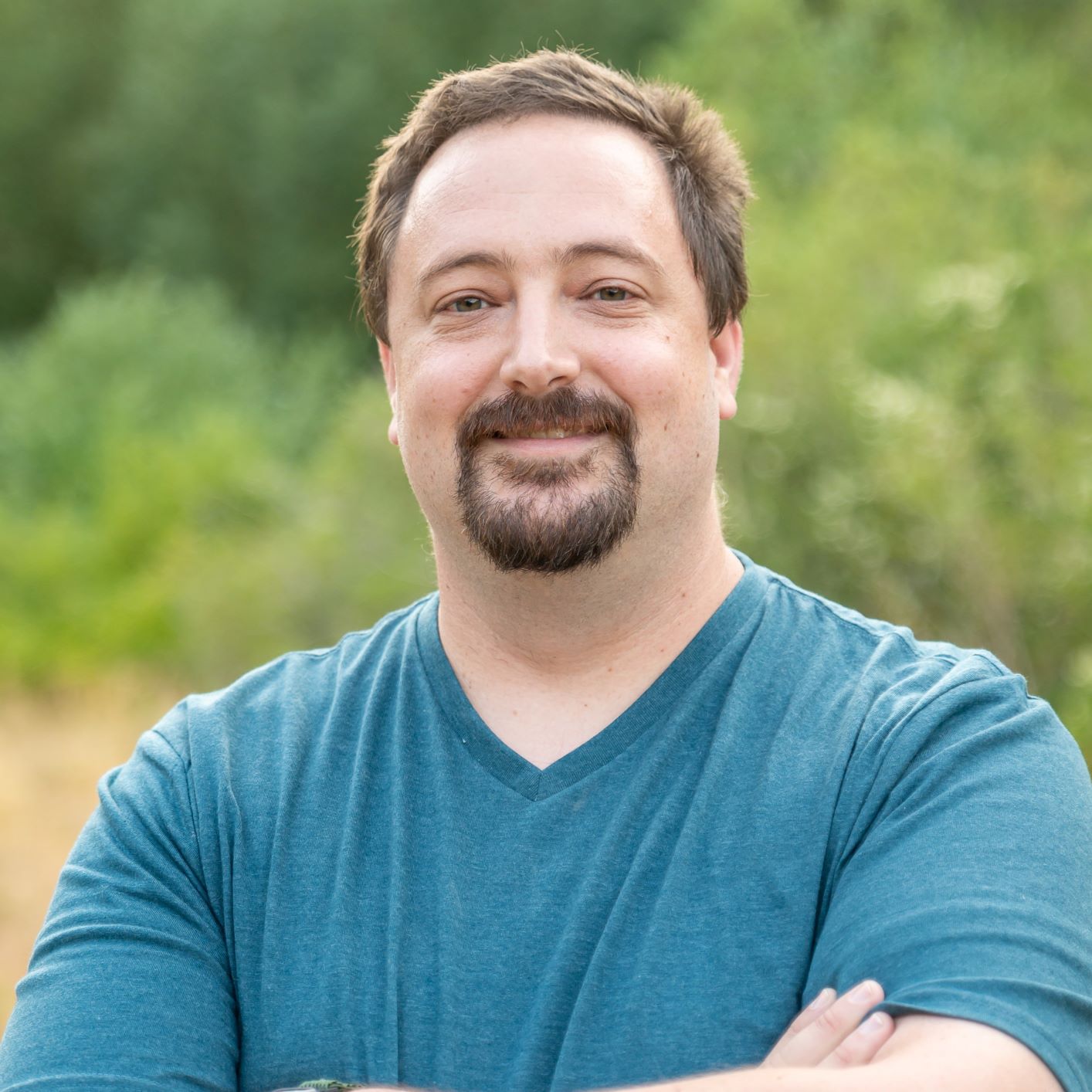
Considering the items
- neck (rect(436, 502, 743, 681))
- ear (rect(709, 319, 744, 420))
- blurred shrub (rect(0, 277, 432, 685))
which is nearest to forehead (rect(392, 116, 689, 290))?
ear (rect(709, 319, 744, 420))

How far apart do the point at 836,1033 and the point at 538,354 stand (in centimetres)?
99

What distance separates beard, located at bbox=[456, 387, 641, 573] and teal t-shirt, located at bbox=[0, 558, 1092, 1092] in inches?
8.6

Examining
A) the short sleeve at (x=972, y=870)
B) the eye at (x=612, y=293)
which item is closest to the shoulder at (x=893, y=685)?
the short sleeve at (x=972, y=870)

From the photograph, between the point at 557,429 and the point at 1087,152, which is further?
the point at 1087,152

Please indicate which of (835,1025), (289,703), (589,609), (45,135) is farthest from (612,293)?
(45,135)

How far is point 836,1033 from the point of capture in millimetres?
1724

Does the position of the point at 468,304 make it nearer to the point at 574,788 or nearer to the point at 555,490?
the point at 555,490

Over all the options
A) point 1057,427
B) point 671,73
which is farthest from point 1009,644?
point 671,73

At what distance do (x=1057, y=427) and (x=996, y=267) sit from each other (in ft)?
5.40

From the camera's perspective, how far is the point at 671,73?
17.9 m

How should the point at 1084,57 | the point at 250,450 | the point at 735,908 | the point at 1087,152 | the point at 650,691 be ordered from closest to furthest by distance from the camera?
the point at 735,908 < the point at 650,691 < the point at 1087,152 < the point at 250,450 < the point at 1084,57

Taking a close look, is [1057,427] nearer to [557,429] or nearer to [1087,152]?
[557,429]

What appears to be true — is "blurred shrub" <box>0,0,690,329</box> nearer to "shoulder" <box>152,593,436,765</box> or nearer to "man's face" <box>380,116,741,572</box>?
"man's face" <box>380,116,741,572</box>

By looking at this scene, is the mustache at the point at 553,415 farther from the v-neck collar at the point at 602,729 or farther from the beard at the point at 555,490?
the v-neck collar at the point at 602,729
